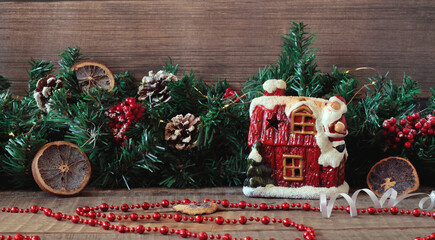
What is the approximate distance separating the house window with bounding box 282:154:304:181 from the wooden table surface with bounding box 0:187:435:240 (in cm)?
5

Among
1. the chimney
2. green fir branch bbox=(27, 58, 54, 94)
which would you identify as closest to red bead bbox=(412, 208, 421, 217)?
the chimney

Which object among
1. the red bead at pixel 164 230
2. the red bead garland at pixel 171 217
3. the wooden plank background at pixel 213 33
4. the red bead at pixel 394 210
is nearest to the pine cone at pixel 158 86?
the wooden plank background at pixel 213 33

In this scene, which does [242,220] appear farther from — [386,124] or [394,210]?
[386,124]

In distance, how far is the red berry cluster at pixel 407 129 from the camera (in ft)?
3.15

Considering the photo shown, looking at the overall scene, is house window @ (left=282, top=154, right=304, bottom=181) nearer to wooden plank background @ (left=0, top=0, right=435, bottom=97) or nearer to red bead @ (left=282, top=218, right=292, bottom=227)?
red bead @ (left=282, top=218, right=292, bottom=227)

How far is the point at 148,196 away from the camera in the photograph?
2.95ft

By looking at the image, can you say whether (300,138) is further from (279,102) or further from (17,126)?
(17,126)

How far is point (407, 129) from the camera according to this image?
966mm

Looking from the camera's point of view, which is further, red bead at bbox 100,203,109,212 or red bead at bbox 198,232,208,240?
red bead at bbox 100,203,109,212

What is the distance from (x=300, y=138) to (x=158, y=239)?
1.15 ft

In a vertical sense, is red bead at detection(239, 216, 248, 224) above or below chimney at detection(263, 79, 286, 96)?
below

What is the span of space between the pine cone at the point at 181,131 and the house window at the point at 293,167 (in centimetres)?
20

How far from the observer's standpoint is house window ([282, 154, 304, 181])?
877 millimetres

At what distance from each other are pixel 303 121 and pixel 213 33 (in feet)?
1.46
